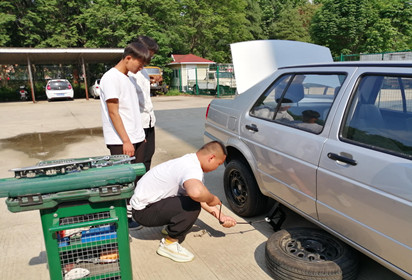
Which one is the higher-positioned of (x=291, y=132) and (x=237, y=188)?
(x=291, y=132)

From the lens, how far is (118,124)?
2875 mm

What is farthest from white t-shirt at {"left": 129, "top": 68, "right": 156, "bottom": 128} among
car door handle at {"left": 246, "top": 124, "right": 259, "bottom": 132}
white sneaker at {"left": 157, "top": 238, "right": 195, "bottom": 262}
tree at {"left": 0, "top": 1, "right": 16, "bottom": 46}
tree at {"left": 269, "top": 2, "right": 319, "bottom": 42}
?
tree at {"left": 269, "top": 2, "right": 319, "bottom": 42}

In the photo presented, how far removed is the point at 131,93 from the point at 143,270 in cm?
159

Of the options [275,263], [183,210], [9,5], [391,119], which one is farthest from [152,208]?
[9,5]

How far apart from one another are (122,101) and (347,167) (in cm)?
199

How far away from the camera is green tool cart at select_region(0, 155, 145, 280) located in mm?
1722

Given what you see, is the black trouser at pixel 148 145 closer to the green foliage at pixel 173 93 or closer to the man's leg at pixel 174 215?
the man's leg at pixel 174 215

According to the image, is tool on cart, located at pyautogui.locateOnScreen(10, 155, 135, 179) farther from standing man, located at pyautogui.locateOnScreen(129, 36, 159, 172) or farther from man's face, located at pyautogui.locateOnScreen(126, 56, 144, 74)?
standing man, located at pyautogui.locateOnScreen(129, 36, 159, 172)

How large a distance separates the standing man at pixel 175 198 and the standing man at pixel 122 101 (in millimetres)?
479

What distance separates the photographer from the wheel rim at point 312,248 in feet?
8.00

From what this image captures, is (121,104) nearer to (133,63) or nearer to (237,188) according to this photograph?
(133,63)

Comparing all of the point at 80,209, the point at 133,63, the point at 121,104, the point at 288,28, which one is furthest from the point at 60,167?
the point at 288,28

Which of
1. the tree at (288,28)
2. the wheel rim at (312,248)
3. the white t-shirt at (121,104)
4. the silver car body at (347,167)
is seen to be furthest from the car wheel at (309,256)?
the tree at (288,28)

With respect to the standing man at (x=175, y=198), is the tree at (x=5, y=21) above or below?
above
